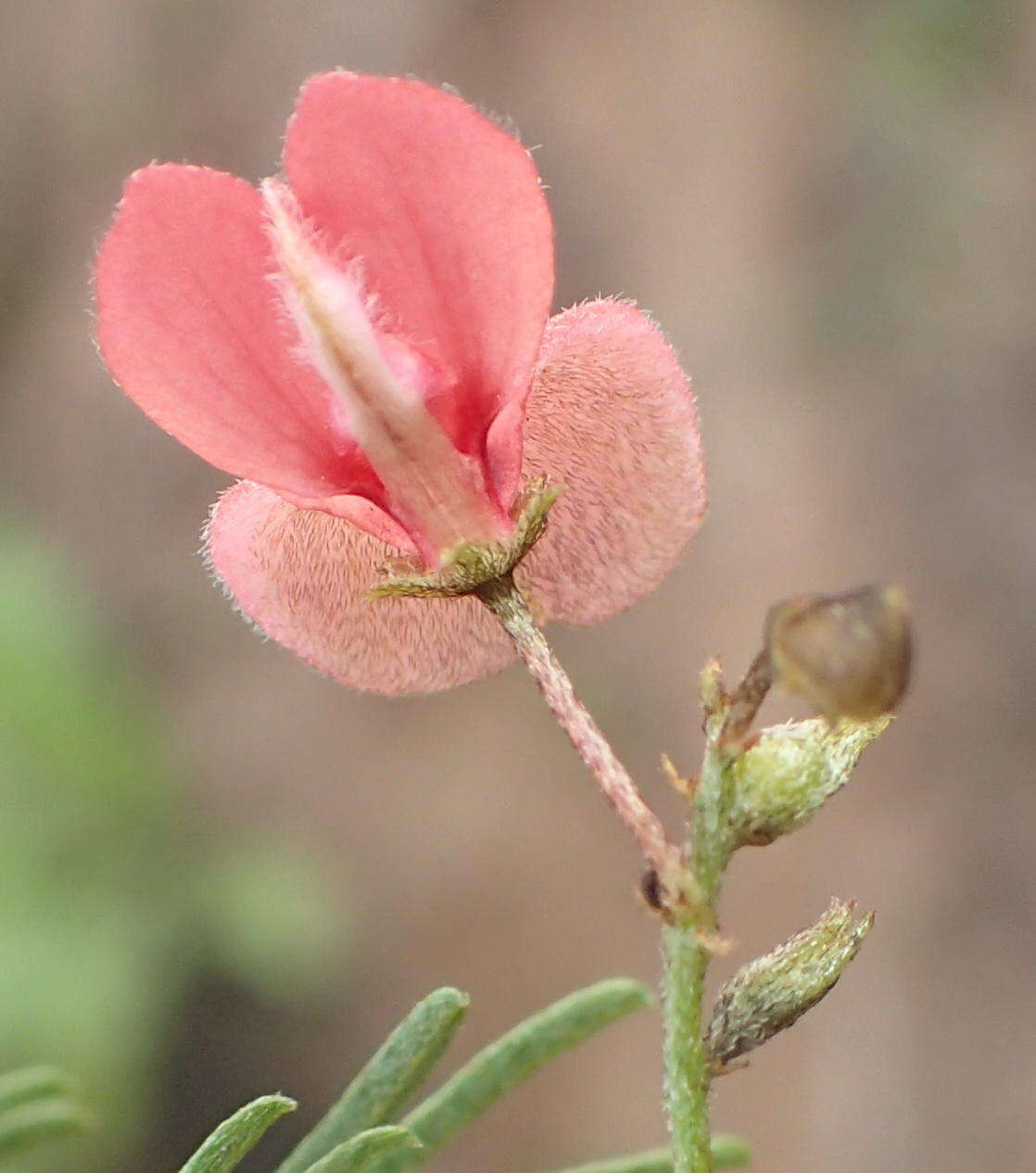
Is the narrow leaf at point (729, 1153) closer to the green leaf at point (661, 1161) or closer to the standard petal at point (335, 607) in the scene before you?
the green leaf at point (661, 1161)

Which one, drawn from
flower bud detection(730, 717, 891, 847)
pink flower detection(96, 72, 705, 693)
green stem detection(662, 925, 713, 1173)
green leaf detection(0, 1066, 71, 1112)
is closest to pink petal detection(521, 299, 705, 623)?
pink flower detection(96, 72, 705, 693)

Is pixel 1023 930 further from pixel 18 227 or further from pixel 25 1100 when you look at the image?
pixel 18 227

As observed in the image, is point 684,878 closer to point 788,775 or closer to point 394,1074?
point 788,775

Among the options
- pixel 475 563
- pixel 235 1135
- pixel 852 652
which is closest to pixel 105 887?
pixel 235 1135

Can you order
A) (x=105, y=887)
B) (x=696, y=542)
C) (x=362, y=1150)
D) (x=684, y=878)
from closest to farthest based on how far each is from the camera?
1. (x=684, y=878)
2. (x=362, y=1150)
3. (x=105, y=887)
4. (x=696, y=542)

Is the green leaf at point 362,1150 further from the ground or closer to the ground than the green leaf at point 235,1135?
closer to the ground

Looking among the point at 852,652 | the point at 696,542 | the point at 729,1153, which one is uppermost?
the point at 852,652

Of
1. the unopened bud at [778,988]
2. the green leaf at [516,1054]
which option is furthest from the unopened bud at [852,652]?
the green leaf at [516,1054]

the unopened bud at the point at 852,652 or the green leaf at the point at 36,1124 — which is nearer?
the unopened bud at the point at 852,652
